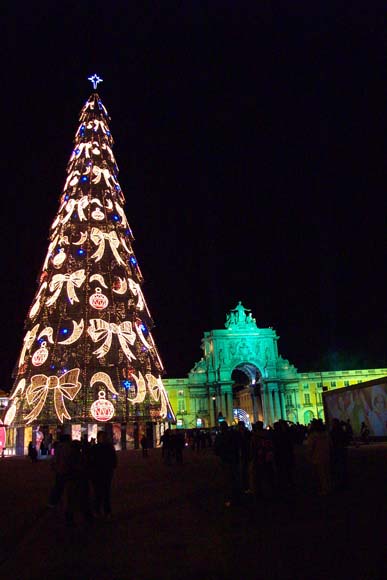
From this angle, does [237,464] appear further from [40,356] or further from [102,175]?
[102,175]

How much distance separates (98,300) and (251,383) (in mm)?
62191

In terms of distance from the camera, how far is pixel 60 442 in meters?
9.45

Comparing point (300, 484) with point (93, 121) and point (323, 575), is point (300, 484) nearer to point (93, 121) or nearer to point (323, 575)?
point (323, 575)

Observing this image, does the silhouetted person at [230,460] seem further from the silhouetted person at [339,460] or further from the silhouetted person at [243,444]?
the silhouetted person at [339,460]

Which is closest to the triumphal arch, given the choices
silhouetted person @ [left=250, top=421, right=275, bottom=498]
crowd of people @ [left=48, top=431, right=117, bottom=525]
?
silhouetted person @ [left=250, top=421, right=275, bottom=498]

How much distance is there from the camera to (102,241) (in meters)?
30.6

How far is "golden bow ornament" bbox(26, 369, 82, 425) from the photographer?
90.7 ft

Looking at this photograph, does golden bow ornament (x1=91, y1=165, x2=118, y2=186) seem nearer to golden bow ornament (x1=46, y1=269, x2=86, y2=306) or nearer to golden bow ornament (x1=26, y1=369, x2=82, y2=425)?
golden bow ornament (x1=46, y1=269, x2=86, y2=306)

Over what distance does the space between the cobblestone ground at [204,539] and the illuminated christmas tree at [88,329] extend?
1583cm

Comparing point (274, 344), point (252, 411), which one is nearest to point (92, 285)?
point (274, 344)

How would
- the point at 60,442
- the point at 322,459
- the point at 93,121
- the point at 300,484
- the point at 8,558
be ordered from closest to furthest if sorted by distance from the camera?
1. the point at 8,558
2. the point at 60,442
3. the point at 322,459
4. the point at 300,484
5. the point at 93,121

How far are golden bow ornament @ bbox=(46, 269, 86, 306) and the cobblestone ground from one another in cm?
1751

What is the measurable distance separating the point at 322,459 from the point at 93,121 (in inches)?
1186

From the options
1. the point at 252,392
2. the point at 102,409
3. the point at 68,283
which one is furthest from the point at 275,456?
the point at 252,392
